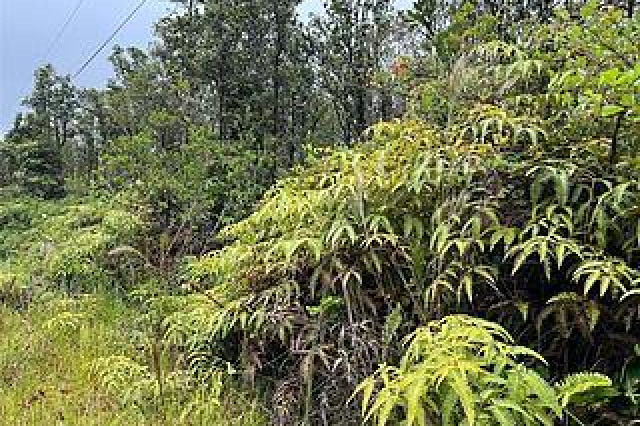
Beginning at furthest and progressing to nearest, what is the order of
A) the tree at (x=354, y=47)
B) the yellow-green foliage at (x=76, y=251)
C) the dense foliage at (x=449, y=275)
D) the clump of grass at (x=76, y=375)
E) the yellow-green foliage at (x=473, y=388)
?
1. the tree at (x=354, y=47)
2. the yellow-green foliage at (x=76, y=251)
3. the clump of grass at (x=76, y=375)
4. the dense foliage at (x=449, y=275)
5. the yellow-green foliage at (x=473, y=388)

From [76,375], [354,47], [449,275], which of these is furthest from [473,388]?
[354,47]

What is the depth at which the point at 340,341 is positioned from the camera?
2.37 m

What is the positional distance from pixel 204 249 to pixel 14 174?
1225 cm

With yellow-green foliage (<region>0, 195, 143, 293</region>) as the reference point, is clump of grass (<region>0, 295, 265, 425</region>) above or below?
below

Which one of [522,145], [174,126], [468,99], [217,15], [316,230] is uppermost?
[217,15]

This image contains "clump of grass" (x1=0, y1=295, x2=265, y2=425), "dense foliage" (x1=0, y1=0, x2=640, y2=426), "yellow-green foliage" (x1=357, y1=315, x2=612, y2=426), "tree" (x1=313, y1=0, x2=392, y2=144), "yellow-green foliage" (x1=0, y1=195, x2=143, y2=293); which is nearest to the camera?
"yellow-green foliage" (x1=357, y1=315, x2=612, y2=426)

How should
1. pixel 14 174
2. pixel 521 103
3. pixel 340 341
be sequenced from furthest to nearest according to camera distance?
1. pixel 14 174
2. pixel 521 103
3. pixel 340 341

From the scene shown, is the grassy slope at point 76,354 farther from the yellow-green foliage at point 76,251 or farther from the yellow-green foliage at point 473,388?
the yellow-green foliage at point 473,388

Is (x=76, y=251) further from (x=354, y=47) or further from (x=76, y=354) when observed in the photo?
(x=354, y=47)

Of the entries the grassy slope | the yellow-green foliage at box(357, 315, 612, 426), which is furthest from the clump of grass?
the yellow-green foliage at box(357, 315, 612, 426)

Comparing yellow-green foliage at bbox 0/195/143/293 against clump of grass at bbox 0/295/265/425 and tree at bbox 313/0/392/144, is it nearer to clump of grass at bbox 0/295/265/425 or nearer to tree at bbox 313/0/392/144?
clump of grass at bbox 0/295/265/425

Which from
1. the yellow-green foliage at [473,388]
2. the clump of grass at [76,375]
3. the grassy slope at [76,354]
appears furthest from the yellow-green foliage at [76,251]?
the yellow-green foliage at [473,388]

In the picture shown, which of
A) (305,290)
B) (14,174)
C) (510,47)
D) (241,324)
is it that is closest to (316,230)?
(305,290)

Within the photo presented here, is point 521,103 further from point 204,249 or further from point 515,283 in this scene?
point 204,249
